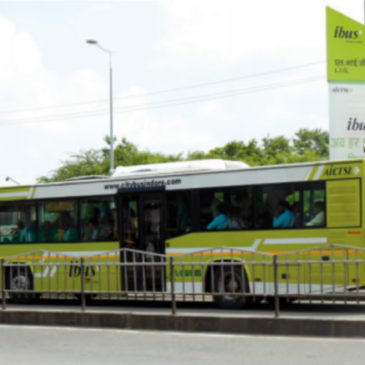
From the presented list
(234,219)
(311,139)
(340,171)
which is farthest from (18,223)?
(311,139)

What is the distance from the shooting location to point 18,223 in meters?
19.7

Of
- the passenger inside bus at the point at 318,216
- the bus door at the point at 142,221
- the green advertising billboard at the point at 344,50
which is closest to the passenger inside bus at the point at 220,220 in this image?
the bus door at the point at 142,221

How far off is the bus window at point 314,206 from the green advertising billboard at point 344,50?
17.7 ft

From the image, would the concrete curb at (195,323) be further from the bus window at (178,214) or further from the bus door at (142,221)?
the bus window at (178,214)

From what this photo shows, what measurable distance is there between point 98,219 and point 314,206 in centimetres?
531

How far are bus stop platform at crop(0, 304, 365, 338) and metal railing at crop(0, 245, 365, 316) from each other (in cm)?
29

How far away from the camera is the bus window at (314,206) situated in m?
15.3

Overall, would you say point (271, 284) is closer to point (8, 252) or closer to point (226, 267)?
point (226, 267)

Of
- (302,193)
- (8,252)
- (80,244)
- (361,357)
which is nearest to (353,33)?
(302,193)

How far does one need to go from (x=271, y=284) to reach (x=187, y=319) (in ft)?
4.73

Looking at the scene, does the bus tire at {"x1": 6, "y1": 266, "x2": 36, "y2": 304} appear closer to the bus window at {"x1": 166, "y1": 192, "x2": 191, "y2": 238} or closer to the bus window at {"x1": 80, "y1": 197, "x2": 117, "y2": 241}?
the bus window at {"x1": 80, "y1": 197, "x2": 117, "y2": 241}

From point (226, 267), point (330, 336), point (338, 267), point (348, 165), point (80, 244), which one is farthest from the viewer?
point (80, 244)

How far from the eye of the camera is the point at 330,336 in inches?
441

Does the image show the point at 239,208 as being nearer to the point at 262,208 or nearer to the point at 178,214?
the point at 262,208
